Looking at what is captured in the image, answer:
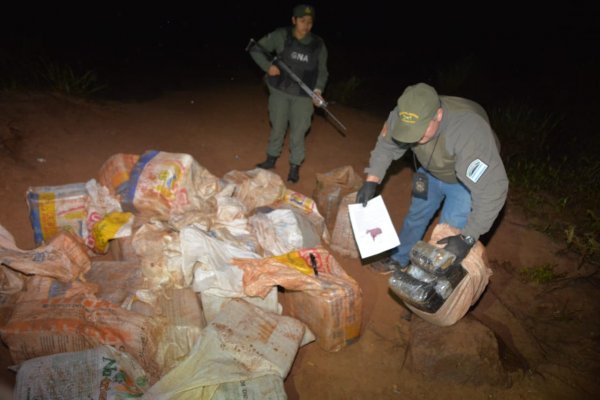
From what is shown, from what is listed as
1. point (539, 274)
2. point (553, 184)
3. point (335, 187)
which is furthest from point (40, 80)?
point (553, 184)

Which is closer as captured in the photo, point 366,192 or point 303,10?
point 366,192

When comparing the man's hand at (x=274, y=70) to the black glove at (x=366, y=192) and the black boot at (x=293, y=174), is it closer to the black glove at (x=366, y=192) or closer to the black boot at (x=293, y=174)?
the black boot at (x=293, y=174)

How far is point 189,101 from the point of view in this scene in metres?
5.55

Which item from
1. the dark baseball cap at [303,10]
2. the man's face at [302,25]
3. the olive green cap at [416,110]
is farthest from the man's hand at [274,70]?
the olive green cap at [416,110]

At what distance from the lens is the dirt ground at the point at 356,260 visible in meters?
2.34

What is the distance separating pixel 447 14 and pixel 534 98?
27.0ft

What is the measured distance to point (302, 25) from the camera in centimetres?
339

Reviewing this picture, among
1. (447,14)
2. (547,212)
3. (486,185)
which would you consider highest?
(447,14)

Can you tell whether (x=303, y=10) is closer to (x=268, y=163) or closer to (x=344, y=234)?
(x=268, y=163)

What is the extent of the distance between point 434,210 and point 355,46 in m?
10.2

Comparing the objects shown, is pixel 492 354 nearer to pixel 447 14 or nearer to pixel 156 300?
pixel 156 300

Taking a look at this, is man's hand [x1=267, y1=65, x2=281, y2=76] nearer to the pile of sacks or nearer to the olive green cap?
the pile of sacks

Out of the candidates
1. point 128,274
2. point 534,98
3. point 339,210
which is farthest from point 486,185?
point 534,98

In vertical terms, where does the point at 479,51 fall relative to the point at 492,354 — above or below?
above
